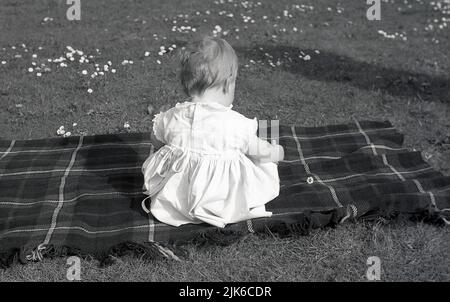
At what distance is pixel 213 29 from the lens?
9.73 meters

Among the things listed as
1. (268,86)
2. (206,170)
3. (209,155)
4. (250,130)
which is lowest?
(268,86)

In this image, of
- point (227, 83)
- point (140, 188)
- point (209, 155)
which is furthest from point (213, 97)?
point (140, 188)

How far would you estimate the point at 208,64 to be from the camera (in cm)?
378

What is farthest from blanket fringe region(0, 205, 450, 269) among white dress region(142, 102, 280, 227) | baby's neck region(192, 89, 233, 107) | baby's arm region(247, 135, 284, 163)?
baby's neck region(192, 89, 233, 107)

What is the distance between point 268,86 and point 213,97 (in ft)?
11.8

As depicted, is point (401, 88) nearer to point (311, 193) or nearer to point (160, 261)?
point (311, 193)

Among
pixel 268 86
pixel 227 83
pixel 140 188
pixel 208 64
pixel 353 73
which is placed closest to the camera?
pixel 208 64

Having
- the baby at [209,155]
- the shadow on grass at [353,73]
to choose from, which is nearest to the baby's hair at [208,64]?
the baby at [209,155]

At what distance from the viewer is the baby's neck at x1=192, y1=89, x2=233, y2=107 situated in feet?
12.9

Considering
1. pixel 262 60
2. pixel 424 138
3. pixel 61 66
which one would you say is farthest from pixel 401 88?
pixel 61 66

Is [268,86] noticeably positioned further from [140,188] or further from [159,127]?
[159,127]

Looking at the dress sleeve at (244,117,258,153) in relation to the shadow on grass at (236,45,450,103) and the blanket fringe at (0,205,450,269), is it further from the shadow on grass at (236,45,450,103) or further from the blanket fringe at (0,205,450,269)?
the shadow on grass at (236,45,450,103)

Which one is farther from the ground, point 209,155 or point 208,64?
point 208,64

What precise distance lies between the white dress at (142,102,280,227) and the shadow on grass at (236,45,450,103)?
387 centimetres
